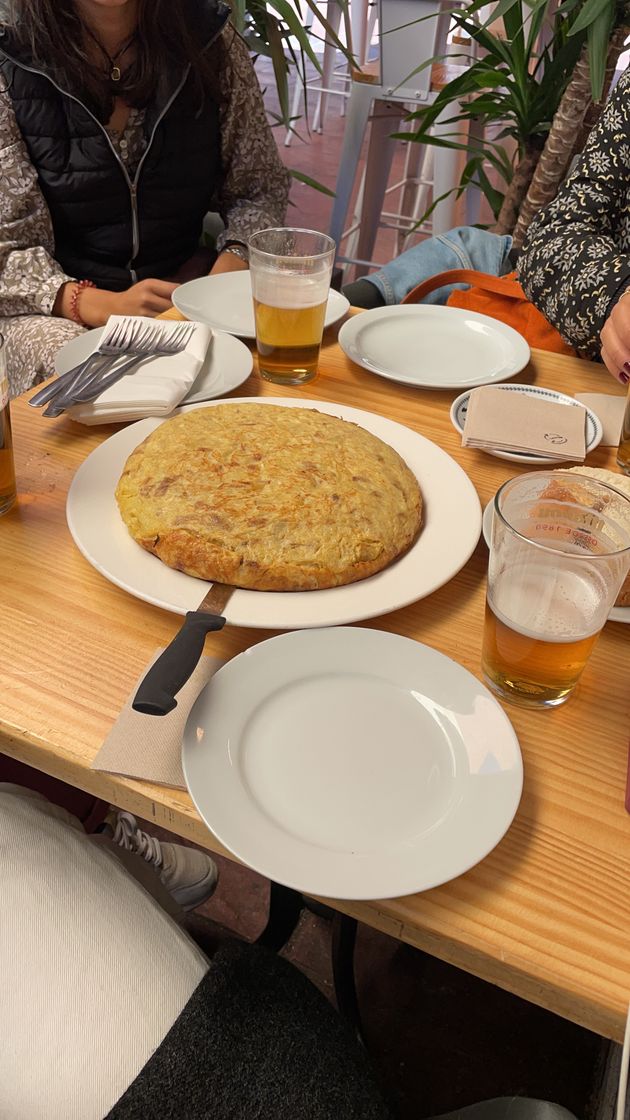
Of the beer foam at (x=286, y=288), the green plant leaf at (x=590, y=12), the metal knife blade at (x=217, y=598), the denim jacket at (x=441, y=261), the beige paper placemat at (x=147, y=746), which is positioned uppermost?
the green plant leaf at (x=590, y=12)

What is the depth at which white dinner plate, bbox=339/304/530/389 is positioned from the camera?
1.11 metres

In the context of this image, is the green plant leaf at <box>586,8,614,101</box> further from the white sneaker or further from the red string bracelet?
the white sneaker

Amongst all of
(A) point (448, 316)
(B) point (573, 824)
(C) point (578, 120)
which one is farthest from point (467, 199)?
(B) point (573, 824)

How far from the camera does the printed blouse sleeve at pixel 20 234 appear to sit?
178 centimetres

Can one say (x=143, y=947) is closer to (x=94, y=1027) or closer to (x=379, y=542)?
(x=94, y=1027)

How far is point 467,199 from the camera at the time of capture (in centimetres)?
368

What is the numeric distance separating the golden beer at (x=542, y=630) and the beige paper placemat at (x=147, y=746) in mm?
234

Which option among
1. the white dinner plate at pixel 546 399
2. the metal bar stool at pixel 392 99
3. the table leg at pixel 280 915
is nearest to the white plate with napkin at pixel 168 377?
the white dinner plate at pixel 546 399

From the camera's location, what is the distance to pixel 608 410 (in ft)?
3.43

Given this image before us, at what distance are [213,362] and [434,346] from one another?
1.12 feet

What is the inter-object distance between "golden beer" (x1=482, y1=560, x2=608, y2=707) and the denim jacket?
107 cm

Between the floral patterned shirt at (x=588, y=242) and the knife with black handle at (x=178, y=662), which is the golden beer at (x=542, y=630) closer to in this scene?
the knife with black handle at (x=178, y=662)

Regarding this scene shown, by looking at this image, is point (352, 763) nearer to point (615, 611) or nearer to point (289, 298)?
point (615, 611)

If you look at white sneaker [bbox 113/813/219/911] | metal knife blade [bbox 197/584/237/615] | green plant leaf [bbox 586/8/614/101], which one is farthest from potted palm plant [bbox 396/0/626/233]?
white sneaker [bbox 113/813/219/911]
